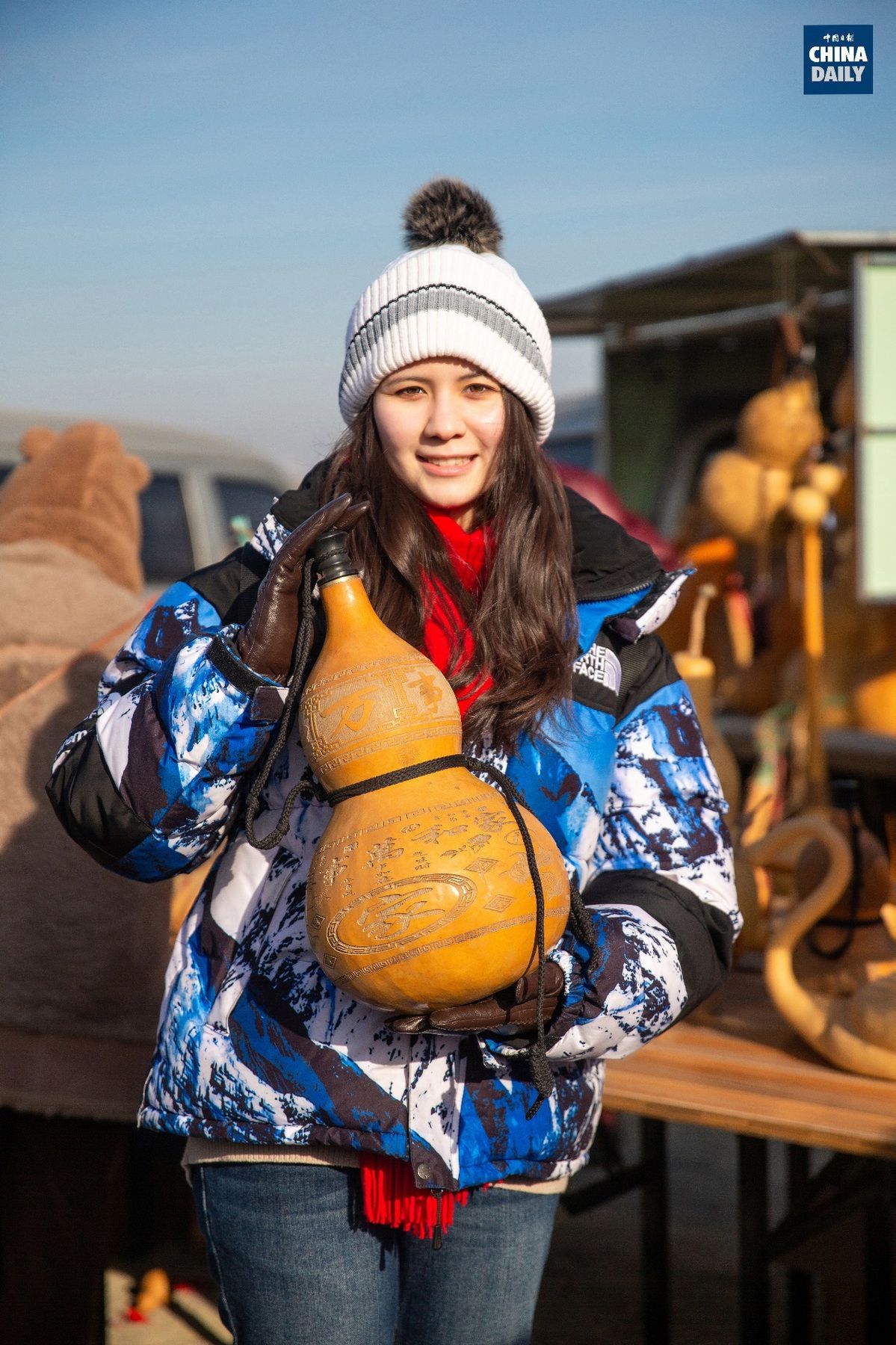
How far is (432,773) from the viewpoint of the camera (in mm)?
1150

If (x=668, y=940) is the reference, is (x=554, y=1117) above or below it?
below

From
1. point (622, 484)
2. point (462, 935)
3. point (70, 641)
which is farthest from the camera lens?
point (622, 484)

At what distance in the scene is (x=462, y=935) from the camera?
1096mm

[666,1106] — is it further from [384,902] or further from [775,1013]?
[384,902]

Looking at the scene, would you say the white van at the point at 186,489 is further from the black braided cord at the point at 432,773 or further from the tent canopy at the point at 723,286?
the black braided cord at the point at 432,773

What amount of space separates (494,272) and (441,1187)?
1.01 metres

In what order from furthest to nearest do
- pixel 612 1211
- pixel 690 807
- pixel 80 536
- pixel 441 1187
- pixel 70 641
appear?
pixel 612 1211, pixel 80 536, pixel 70 641, pixel 690 807, pixel 441 1187

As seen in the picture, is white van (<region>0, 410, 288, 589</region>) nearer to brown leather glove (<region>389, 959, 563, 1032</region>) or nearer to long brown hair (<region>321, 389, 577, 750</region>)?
long brown hair (<region>321, 389, 577, 750</region>)

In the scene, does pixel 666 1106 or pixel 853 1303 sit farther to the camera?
pixel 853 1303

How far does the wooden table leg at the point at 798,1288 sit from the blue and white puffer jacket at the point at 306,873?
4.44ft

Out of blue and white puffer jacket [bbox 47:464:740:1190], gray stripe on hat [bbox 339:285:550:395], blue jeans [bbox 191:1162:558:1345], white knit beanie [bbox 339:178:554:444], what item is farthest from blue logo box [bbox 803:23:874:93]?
blue jeans [bbox 191:1162:558:1345]

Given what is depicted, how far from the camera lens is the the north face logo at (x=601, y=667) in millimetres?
1371

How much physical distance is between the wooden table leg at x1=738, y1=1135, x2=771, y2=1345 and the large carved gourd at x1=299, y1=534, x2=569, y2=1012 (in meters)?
1.46

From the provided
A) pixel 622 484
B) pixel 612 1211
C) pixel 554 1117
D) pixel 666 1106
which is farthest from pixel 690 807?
pixel 622 484
